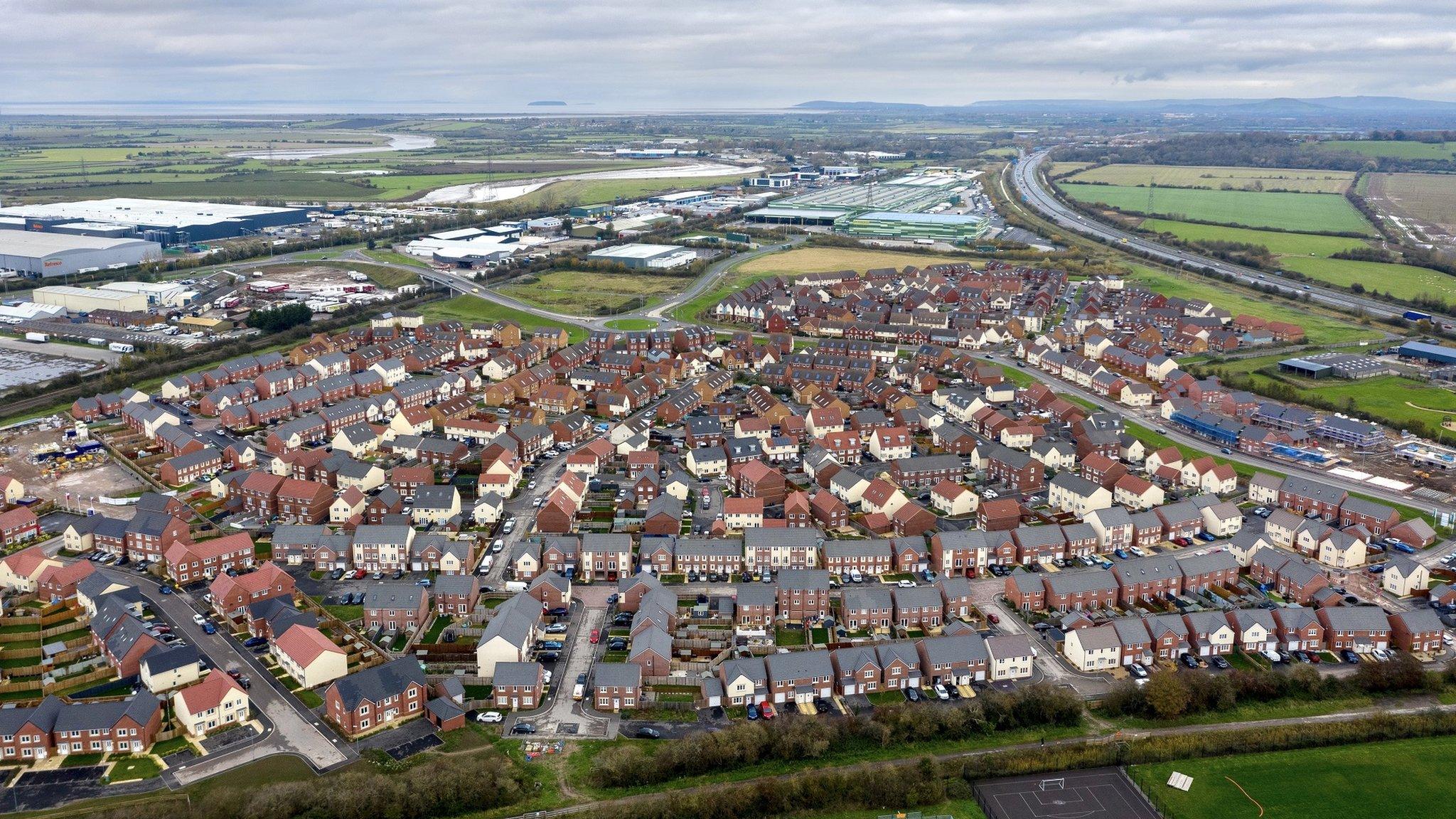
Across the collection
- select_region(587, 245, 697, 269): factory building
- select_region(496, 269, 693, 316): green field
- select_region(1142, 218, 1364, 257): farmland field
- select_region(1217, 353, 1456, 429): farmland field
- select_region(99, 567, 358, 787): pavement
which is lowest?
select_region(99, 567, 358, 787): pavement

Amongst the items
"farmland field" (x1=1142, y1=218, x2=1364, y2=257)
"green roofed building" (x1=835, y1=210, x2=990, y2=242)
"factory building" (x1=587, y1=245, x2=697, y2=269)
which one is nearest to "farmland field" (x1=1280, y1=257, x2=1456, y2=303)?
"farmland field" (x1=1142, y1=218, x2=1364, y2=257)

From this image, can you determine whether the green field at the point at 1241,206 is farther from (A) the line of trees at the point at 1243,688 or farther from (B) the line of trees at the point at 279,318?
(B) the line of trees at the point at 279,318

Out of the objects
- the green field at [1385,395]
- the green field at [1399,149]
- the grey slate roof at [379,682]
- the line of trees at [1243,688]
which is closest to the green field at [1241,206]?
the green field at [1399,149]

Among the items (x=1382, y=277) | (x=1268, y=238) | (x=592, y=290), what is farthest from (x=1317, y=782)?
(x=1268, y=238)

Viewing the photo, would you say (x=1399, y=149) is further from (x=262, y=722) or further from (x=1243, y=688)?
(x=262, y=722)

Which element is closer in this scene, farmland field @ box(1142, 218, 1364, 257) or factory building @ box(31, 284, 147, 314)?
factory building @ box(31, 284, 147, 314)

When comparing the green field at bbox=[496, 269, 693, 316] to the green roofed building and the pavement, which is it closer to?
the green roofed building
